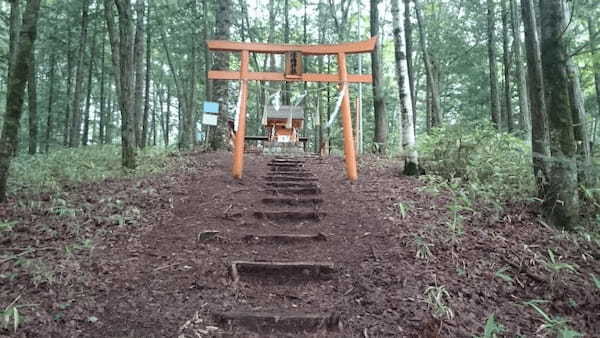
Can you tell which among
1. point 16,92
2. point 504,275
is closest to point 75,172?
point 16,92

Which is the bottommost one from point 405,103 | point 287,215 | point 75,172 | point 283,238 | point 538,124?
point 283,238

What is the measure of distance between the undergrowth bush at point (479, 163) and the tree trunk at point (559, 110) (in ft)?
2.86

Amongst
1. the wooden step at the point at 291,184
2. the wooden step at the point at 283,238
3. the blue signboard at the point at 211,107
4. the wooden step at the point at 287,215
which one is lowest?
the wooden step at the point at 283,238

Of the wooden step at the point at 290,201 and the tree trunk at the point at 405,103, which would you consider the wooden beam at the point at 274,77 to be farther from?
the wooden step at the point at 290,201

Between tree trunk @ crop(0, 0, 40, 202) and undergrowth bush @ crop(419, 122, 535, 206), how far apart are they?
681 centimetres

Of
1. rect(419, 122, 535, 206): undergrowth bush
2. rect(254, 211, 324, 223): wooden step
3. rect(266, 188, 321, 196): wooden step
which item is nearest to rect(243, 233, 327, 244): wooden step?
rect(254, 211, 324, 223): wooden step

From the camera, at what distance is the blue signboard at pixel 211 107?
414 inches

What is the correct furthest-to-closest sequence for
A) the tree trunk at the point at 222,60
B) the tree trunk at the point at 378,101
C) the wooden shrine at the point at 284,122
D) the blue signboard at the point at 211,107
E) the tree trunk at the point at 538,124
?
the wooden shrine at the point at 284,122
the tree trunk at the point at 378,101
the tree trunk at the point at 222,60
the blue signboard at the point at 211,107
the tree trunk at the point at 538,124

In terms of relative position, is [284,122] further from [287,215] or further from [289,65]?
[287,215]

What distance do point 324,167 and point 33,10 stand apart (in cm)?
678

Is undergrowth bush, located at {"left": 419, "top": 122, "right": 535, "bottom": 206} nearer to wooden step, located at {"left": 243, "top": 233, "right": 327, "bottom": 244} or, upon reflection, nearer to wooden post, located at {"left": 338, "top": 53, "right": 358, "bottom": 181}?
wooden post, located at {"left": 338, "top": 53, "right": 358, "bottom": 181}

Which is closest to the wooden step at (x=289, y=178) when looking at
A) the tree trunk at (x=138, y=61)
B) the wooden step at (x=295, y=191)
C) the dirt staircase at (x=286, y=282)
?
the wooden step at (x=295, y=191)

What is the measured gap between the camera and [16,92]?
207 inches

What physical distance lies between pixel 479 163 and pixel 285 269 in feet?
15.0
